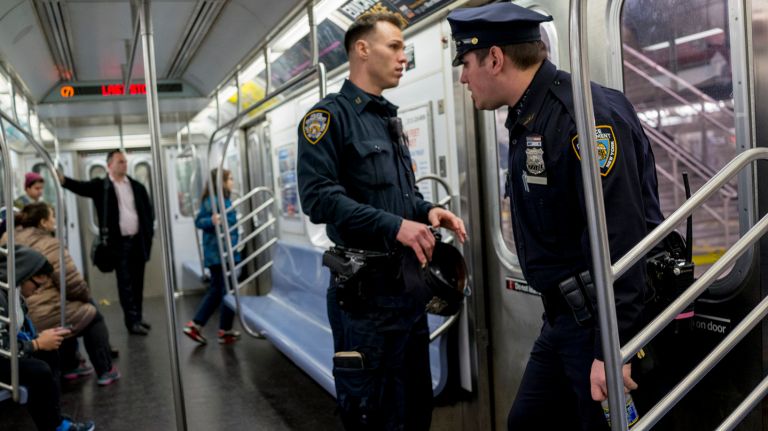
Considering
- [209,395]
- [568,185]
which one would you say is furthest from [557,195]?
[209,395]

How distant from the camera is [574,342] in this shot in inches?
77.0

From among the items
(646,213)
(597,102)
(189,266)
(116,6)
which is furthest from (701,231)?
(189,266)

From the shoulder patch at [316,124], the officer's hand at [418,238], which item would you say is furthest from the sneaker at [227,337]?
the officer's hand at [418,238]

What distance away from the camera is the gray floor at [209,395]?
169 inches

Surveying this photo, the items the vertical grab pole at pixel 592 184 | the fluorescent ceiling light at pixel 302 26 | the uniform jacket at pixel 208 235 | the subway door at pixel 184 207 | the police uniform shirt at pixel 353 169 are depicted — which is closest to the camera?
the vertical grab pole at pixel 592 184

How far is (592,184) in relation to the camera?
1523 mm

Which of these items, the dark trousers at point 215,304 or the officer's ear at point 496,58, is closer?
the officer's ear at point 496,58

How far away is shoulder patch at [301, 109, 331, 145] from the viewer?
Answer: 2.57 meters

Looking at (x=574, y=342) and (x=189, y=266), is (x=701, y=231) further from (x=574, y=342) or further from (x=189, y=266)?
(x=189, y=266)

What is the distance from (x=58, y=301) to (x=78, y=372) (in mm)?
968

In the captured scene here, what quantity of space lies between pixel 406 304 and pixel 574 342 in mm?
767

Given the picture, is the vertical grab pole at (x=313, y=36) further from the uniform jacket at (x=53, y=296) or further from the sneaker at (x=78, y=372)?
the sneaker at (x=78, y=372)

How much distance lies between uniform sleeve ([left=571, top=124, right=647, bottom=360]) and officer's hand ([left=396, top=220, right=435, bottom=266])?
2.48ft

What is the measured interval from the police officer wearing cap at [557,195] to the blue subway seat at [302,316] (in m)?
1.63
